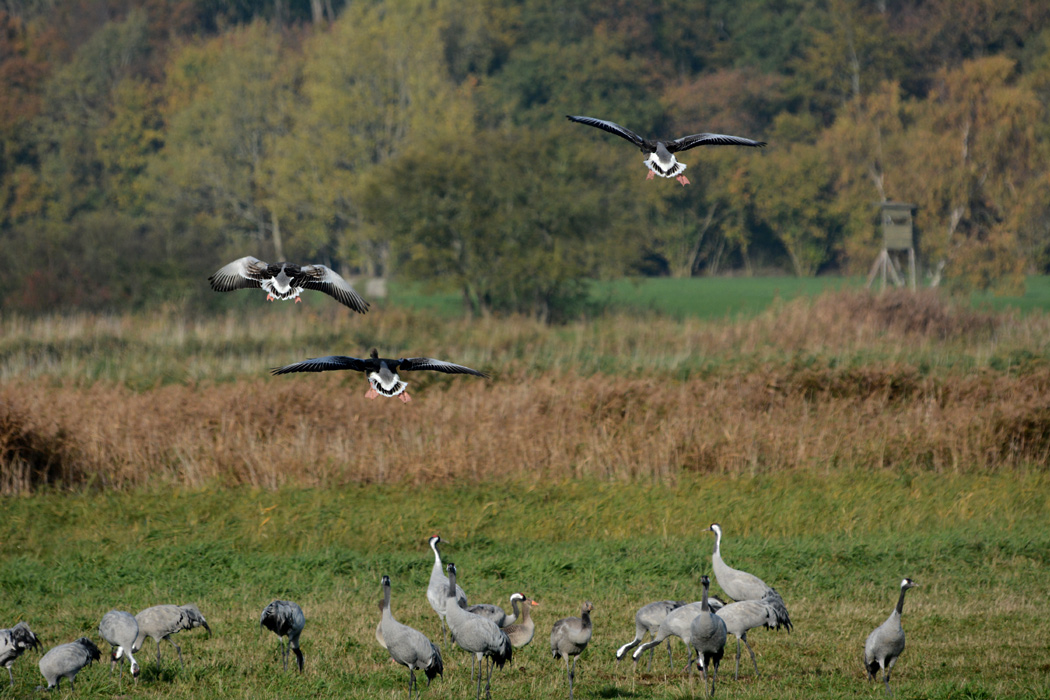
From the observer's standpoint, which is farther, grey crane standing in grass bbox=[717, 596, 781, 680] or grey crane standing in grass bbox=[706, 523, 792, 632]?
grey crane standing in grass bbox=[706, 523, 792, 632]

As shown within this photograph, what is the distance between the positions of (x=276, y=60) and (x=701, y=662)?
7016 cm

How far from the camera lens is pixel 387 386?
7.41m

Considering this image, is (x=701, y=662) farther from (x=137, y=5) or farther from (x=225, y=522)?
(x=137, y=5)

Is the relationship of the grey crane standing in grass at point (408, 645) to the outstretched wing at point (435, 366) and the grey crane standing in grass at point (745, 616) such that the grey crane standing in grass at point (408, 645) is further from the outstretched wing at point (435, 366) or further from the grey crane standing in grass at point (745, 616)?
the outstretched wing at point (435, 366)

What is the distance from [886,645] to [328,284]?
219 inches

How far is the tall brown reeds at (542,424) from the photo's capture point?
2016 centimetres

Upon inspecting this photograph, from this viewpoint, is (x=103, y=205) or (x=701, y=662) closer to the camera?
(x=701, y=662)

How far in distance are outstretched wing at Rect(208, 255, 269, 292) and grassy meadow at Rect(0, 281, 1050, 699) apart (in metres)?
→ 4.07

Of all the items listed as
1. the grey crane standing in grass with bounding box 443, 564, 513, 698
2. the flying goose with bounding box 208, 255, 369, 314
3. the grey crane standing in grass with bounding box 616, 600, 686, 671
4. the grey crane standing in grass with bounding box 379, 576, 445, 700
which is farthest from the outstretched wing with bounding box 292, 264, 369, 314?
the grey crane standing in grass with bounding box 616, 600, 686, 671

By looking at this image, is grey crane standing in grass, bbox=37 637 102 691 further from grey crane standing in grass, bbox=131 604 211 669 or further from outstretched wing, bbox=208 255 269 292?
outstretched wing, bbox=208 255 269 292

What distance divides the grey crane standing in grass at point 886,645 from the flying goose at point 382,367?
4.62 m

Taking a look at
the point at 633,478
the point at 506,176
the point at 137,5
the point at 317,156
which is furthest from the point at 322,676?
the point at 137,5

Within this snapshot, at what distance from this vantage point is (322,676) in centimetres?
1067

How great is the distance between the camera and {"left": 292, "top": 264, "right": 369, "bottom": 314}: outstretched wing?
24.5ft
